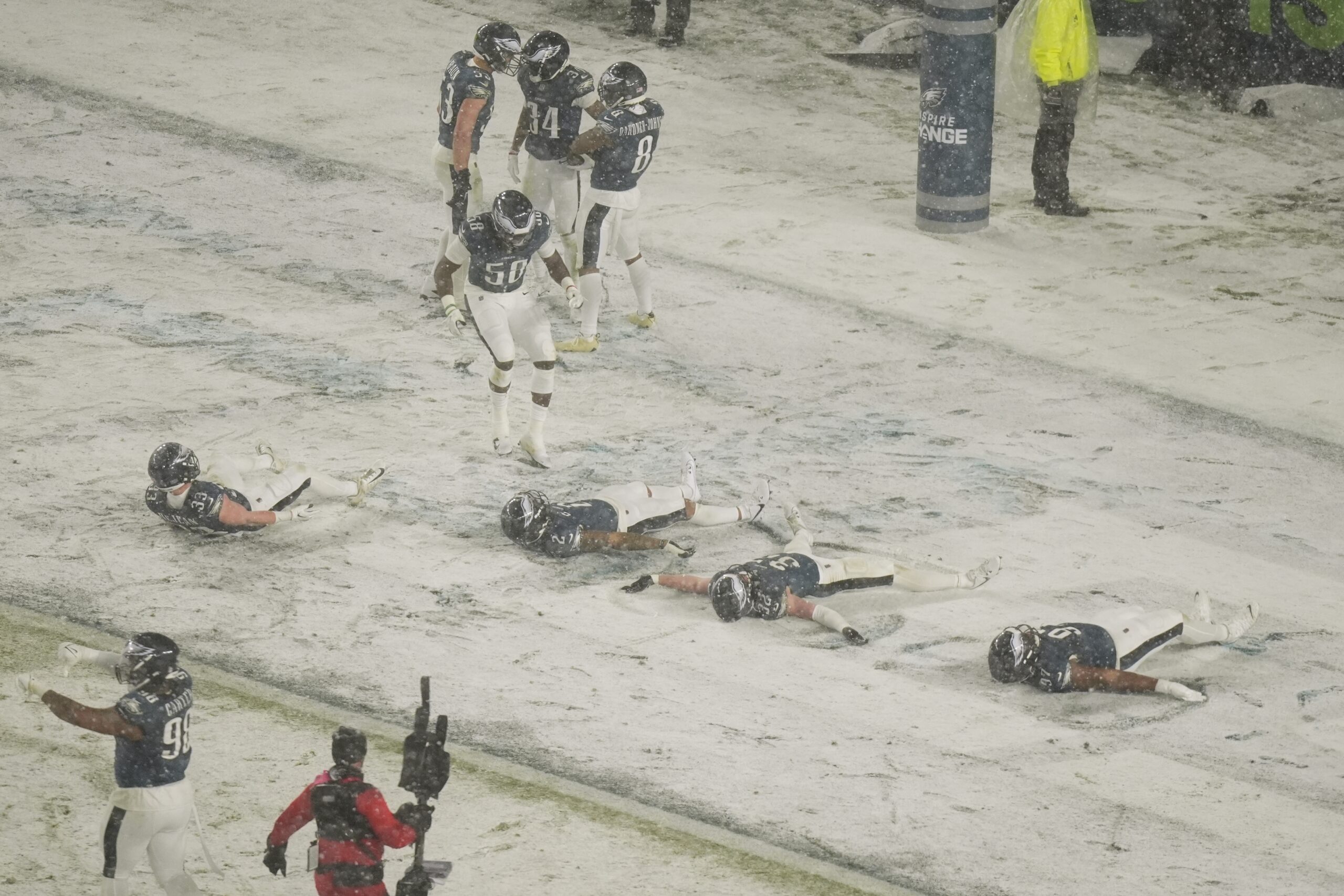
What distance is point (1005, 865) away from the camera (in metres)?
8.37

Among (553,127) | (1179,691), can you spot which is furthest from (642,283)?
(1179,691)

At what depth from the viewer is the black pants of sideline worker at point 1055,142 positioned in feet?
53.7

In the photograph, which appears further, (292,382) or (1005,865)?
(292,382)

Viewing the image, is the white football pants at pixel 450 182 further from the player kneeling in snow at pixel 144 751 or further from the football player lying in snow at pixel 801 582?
the player kneeling in snow at pixel 144 751

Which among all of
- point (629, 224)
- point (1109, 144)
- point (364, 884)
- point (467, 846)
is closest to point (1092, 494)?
point (629, 224)

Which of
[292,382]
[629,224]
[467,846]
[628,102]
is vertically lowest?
[467,846]

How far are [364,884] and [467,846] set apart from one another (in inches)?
47.2

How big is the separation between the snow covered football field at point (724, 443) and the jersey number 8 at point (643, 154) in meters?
1.39

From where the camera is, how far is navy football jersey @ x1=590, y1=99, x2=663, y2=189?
44.7 feet

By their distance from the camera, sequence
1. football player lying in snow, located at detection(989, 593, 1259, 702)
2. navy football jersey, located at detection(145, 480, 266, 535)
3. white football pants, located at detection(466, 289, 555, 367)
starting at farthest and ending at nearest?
white football pants, located at detection(466, 289, 555, 367), navy football jersey, located at detection(145, 480, 266, 535), football player lying in snow, located at detection(989, 593, 1259, 702)

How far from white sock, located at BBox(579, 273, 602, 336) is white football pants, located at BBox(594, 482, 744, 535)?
2809 millimetres

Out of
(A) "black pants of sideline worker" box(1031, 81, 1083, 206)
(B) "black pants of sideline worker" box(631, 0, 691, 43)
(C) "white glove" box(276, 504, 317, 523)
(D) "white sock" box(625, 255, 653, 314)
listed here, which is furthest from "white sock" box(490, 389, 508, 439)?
(B) "black pants of sideline worker" box(631, 0, 691, 43)

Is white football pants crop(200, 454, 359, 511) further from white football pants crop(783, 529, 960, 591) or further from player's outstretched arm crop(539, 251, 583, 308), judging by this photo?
white football pants crop(783, 529, 960, 591)

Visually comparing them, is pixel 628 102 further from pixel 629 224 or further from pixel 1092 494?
pixel 1092 494
